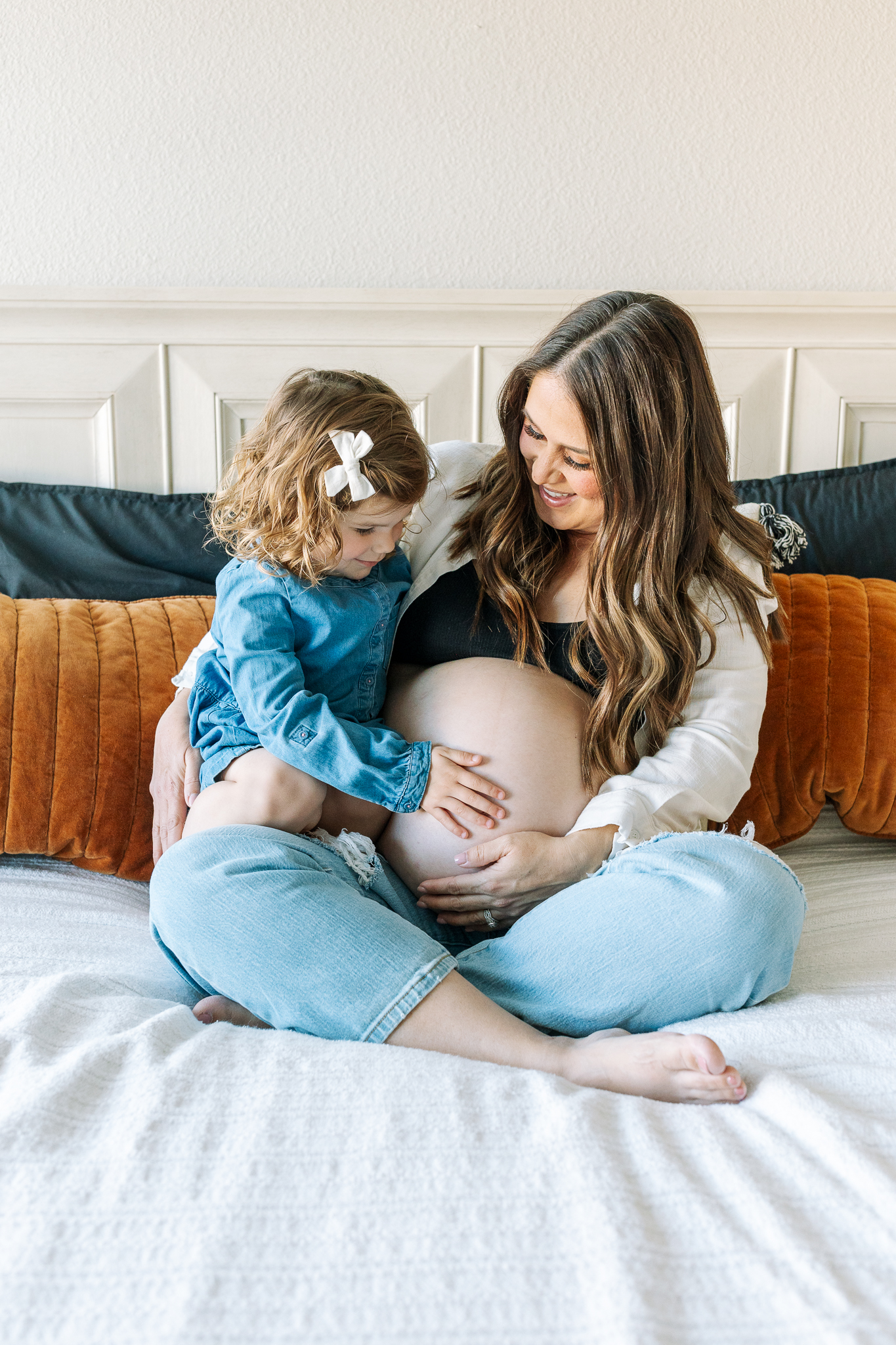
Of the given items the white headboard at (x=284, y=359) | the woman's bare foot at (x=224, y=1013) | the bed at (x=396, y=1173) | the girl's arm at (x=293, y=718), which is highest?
the white headboard at (x=284, y=359)

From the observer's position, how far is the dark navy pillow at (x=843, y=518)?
1506 millimetres

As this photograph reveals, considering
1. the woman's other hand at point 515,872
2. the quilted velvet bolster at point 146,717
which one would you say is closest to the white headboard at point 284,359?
the quilted velvet bolster at point 146,717

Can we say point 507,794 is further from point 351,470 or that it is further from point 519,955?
point 351,470

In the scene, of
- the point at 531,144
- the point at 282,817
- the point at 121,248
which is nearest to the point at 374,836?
the point at 282,817

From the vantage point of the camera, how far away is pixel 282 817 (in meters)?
1.02

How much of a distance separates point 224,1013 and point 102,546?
0.81m

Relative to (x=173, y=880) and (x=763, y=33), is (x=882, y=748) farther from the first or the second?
(x=763, y=33)

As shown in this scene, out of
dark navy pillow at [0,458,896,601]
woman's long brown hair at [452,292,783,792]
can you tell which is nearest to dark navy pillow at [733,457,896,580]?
dark navy pillow at [0,458,896,601]

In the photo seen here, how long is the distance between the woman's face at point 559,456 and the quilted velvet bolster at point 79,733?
517mm

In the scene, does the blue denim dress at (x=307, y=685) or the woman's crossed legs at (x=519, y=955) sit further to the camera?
the blue denim dress at (x=307, y=685)

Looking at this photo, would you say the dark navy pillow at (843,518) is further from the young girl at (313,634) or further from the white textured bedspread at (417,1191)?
the white textured bedspread at (417,1191)

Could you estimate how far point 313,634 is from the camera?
1.09 metres

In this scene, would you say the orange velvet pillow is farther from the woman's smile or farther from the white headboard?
the white headboard

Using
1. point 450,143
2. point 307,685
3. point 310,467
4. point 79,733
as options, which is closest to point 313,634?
point 307,685
